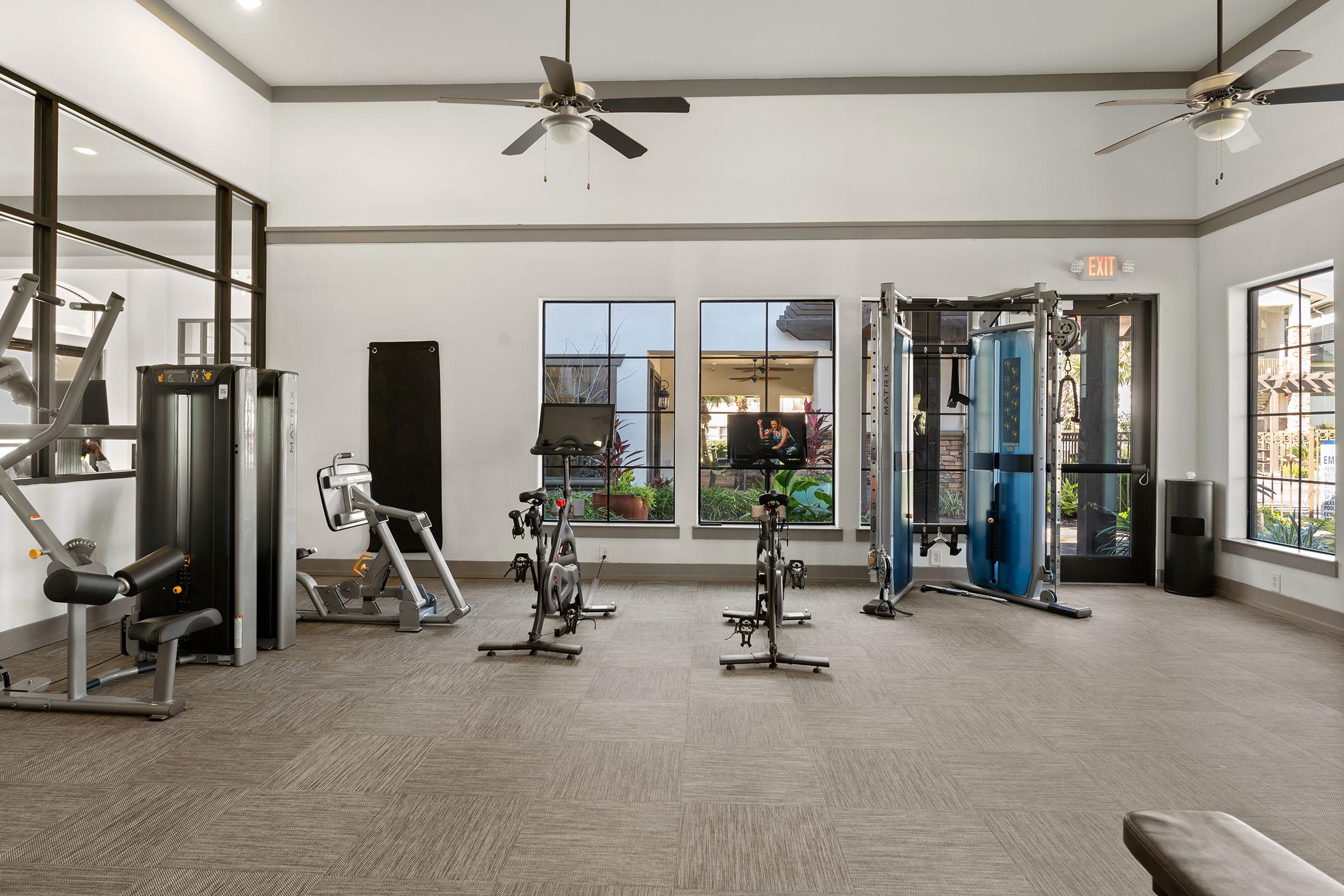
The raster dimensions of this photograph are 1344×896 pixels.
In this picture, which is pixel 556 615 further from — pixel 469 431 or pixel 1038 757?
pixel 1038 757

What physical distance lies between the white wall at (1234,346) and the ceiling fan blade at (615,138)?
15.3 ft

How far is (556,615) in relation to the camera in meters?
5.20

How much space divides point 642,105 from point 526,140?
90 cm

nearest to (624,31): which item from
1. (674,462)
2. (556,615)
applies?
(674,462)

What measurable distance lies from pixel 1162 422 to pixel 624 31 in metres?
5.39

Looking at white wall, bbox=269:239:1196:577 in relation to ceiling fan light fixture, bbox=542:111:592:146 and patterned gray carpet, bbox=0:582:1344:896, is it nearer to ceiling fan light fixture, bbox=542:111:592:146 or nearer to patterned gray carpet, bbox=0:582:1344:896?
patterned gray carpet, bbox=0:582:1344:896

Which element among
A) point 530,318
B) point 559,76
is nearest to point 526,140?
point 559,76

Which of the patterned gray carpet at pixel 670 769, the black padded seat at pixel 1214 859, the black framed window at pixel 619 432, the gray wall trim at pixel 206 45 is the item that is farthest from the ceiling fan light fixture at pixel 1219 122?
the gray wall trim at pixel 206 45

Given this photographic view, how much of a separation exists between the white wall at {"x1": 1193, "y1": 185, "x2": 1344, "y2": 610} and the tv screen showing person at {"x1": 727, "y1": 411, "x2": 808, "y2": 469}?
3651 millimetres

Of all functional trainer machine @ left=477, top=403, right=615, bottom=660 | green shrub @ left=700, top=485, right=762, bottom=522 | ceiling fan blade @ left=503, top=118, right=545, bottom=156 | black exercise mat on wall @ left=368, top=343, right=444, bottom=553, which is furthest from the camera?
green shrub @ left=700, top=485, right=762, bottom=522

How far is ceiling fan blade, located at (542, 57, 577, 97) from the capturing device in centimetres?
361

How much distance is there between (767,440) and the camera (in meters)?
4.80

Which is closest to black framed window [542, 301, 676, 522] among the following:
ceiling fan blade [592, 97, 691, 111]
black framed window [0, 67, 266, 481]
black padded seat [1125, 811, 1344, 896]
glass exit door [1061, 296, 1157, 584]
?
ceiling fan blade [592, 97, 691, 111]

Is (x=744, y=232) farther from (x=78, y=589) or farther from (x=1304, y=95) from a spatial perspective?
A: (x=78, y=589)
